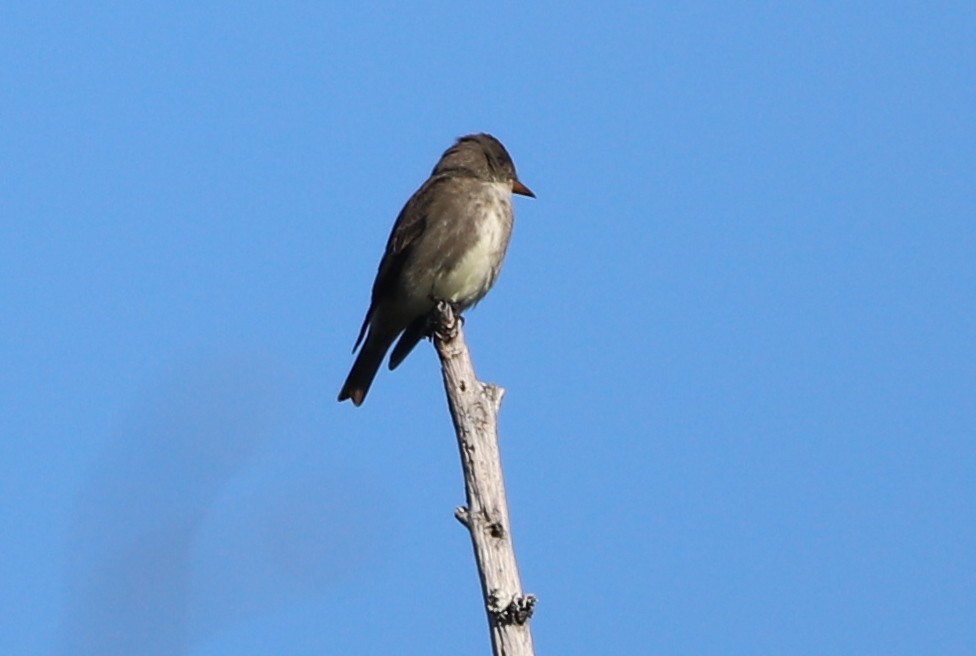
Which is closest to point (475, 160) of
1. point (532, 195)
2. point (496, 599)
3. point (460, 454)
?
point (532, 195)

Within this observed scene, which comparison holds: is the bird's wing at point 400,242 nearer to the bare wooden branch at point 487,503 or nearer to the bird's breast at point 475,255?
the bird's breast at point 475,255

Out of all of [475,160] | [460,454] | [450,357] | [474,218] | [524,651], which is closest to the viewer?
[524,651]

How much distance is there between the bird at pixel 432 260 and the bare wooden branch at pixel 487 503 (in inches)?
93.5

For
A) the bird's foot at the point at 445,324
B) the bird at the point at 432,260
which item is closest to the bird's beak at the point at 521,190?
the bird at the point at 432,260

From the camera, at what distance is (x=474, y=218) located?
339 inches

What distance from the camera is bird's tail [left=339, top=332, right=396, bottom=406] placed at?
8797 mm

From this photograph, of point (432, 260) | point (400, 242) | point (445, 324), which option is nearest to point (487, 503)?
point (445, 324)

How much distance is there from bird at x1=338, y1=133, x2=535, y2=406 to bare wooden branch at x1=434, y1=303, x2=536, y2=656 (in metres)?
2.38

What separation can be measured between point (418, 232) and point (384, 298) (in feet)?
1.38

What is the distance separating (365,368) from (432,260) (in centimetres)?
80

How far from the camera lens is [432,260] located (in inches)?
336

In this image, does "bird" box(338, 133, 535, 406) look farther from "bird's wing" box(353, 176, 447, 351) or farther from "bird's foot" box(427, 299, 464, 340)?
"bird's foot" box(427, 299, 464, 340)

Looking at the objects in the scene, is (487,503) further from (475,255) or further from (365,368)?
(365,368)

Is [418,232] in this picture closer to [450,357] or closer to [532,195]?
[532,195]
